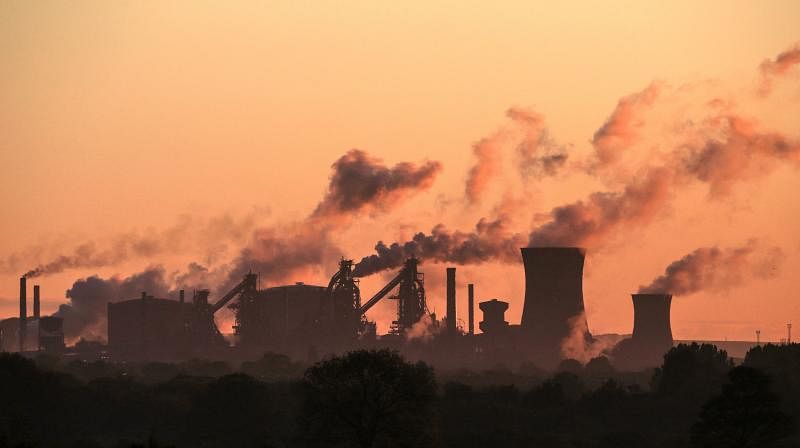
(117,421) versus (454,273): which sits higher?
(454,273)

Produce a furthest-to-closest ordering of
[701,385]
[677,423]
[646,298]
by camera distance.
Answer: [646,298] < [701,385] < [677,423]

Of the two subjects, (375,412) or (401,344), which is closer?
(375,412)

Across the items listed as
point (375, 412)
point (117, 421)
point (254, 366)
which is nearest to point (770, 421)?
point (375, 412)

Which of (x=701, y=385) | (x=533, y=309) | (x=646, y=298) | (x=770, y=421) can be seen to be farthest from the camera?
(x=646, y=298)

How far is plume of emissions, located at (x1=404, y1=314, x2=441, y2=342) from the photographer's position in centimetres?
19625

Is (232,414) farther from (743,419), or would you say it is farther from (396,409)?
(743,419)

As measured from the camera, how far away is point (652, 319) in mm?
190125

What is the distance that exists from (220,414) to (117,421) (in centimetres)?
788

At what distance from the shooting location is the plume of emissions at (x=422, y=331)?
196 meters

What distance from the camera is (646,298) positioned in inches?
7338

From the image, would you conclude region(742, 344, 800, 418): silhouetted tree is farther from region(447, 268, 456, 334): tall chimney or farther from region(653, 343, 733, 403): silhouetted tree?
region(447, 268, 456, 334): tall chimney

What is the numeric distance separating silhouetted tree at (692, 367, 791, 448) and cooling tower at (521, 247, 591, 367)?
316ft

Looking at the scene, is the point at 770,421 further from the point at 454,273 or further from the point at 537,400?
the point at 454,273

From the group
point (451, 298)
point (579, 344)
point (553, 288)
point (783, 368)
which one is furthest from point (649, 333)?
point (783, 368)
